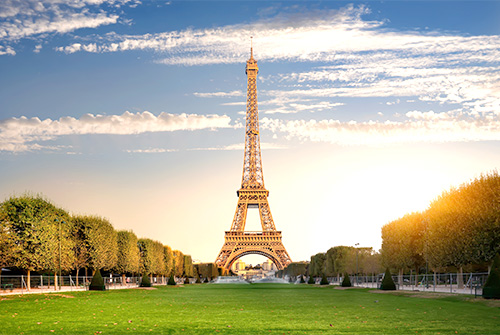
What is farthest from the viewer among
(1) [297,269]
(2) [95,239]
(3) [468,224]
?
(1) [297,269]

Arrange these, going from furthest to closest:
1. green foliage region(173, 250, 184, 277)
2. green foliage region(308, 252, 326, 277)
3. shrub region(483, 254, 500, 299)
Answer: green foliage region(173, 250, 184, 277), green foliage region(308, 252, 326, 277), shrub region(483, 254, 500, 299)

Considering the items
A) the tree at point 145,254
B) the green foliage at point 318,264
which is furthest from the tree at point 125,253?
the green foliage at point 318,264

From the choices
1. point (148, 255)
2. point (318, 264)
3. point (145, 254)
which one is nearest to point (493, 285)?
point (148, 255)

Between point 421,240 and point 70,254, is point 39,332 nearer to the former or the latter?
point 70,254

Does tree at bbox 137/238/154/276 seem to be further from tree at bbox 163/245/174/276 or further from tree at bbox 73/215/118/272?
tree at bbox 73/215/118/272

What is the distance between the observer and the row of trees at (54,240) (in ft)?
163

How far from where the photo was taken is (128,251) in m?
77.8

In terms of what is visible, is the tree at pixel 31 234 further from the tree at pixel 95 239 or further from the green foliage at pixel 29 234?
the tree at pixel 95 239

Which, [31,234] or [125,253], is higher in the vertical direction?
[31,234]

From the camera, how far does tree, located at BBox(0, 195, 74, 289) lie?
49.5 meters

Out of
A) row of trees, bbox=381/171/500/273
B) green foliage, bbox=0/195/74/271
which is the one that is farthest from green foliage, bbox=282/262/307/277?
green foliage, bbox=0/195/74/271

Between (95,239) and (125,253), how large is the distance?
495 inches

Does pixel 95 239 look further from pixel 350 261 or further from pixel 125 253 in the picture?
pixel 350 261

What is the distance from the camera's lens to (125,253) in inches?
3036
